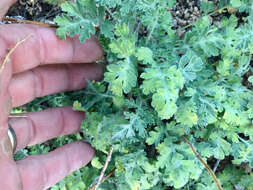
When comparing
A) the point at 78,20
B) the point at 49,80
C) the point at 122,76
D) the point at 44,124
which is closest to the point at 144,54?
the point at 122,76

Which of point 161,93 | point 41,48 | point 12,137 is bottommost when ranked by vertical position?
point 12,137

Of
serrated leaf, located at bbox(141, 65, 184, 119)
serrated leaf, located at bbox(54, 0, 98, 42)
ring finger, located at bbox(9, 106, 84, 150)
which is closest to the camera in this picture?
serrated leaf, located at bbox(141, 65, 184, 119)

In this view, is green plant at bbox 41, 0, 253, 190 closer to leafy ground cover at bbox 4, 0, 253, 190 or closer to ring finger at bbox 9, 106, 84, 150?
leafy ground cover at bbox 4, 0, 253, 190

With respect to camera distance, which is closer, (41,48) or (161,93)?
(161,93)

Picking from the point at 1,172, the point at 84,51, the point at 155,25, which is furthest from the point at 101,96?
the point at 1,172

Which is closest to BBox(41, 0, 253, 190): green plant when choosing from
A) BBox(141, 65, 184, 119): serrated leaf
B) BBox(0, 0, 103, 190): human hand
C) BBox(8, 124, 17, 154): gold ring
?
BBox(141, 65, 184, 119): serrated leaf

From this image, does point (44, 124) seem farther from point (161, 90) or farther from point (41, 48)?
point (161, 90)

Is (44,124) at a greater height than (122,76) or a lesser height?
lesser

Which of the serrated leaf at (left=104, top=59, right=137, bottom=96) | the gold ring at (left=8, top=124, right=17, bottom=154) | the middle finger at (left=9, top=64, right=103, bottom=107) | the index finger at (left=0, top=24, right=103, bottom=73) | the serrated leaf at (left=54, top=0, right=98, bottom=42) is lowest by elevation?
the gold ring at (left=8, top=124, right=17, bottom=154)

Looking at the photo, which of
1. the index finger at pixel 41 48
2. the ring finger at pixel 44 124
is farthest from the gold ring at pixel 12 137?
the index finger at pixel 41 48
